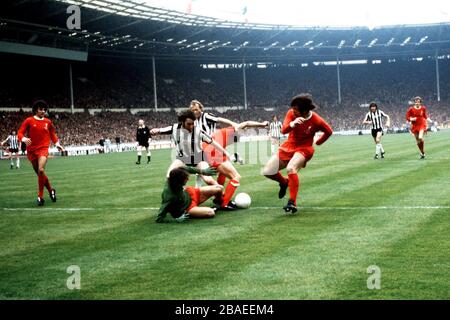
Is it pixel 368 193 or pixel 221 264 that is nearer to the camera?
pixel 221 264

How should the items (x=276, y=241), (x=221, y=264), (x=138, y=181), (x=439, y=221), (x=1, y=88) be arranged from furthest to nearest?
(x=1, y=88) < (x=138, y=181) < (x=439, y=221) < (x=276, y=241) < (x=221, y=264)

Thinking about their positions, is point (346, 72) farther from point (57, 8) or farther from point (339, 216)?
point (339, 216)

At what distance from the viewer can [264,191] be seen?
1408cm

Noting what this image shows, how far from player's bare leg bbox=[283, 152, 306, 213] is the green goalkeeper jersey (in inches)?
70.1

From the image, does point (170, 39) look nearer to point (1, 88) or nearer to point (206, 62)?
point (206, 62)

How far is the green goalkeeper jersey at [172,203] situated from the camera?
9633mm

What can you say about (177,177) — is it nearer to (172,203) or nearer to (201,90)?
(172,203)

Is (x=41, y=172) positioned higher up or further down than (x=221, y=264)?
higher up

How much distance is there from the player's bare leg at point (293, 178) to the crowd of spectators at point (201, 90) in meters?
41.7

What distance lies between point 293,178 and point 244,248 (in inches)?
129

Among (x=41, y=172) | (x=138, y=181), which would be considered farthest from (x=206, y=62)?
(x=41, y=172)
